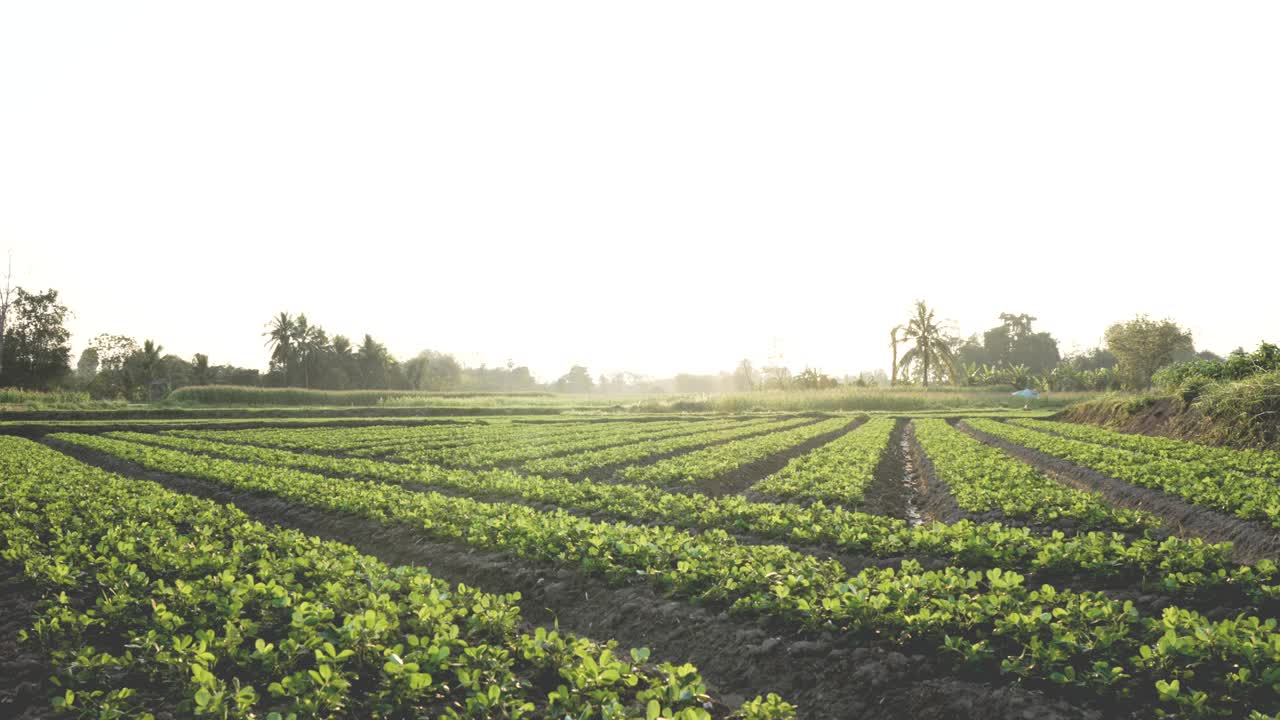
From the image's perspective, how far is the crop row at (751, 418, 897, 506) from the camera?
11008 mm

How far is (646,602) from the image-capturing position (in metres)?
6.24

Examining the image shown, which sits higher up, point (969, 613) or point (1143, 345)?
point (1143, 345)

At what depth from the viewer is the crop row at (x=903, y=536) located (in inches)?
240

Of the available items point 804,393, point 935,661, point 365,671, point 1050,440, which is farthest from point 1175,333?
point 365,671

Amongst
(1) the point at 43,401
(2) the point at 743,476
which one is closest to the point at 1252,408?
(2) the point at 743,476

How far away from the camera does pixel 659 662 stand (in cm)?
553

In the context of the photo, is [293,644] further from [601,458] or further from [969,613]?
[601,458]

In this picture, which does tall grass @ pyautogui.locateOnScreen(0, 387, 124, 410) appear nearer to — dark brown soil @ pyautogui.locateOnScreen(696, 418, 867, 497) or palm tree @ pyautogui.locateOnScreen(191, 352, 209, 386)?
palm tree @ pyautogui.locateOnScreen(191, 352, 209, 386)

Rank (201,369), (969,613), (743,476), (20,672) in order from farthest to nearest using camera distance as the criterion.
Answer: (201,369), (743,476), (969,613), (20,672)

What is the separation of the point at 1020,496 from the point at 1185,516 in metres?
2.25

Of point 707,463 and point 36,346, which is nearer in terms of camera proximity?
point 707,463

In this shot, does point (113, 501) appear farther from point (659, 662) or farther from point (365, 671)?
point (659, 662)

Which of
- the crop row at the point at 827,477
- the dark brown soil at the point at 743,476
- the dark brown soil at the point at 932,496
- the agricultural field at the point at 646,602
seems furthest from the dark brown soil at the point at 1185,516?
the dark brown soil at the point at 743,476

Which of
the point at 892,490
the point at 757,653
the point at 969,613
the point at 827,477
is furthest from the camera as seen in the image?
the point at 892,490
